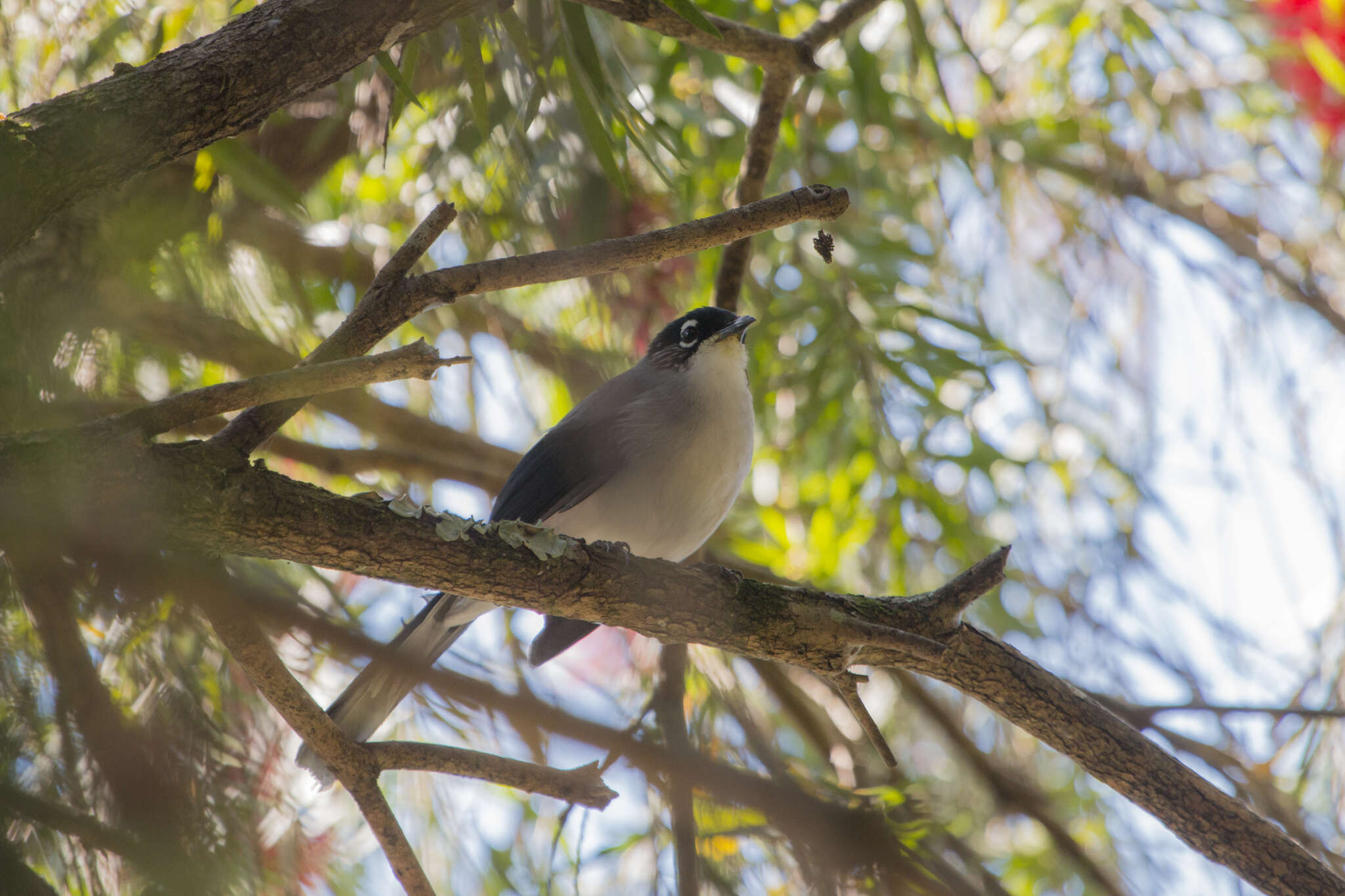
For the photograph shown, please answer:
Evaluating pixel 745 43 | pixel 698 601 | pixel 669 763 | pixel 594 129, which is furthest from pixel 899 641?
pixel 745 43

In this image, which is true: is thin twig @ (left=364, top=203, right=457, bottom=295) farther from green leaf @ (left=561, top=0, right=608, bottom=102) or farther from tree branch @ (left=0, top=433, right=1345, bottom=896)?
green leaf @ (left=561, top=0, right=608, bottom=102)

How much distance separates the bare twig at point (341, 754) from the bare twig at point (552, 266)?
51 centimetres

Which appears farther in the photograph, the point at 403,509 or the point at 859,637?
the point at 859,637

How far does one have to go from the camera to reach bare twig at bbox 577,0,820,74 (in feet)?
7.57

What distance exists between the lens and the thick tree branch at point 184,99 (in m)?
1.64

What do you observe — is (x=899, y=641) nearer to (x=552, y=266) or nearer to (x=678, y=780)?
(x=678, y=780)

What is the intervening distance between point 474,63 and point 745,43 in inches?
40.3

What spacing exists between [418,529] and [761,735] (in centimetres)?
145

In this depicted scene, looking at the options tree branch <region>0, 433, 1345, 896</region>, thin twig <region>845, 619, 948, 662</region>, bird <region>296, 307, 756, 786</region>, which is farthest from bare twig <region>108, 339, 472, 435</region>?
bird <region>296, 307, 756, 786</region>

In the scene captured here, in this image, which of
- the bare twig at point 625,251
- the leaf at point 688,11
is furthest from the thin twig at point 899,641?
the leaf at point 688,11

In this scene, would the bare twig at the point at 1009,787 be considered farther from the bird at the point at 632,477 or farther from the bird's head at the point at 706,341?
the bird's head at the point at 706,341

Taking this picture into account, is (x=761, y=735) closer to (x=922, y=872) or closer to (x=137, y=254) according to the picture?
(x=922, y=872)

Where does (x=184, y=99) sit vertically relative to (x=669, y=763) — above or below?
above

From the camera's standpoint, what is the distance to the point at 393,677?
238 cm
